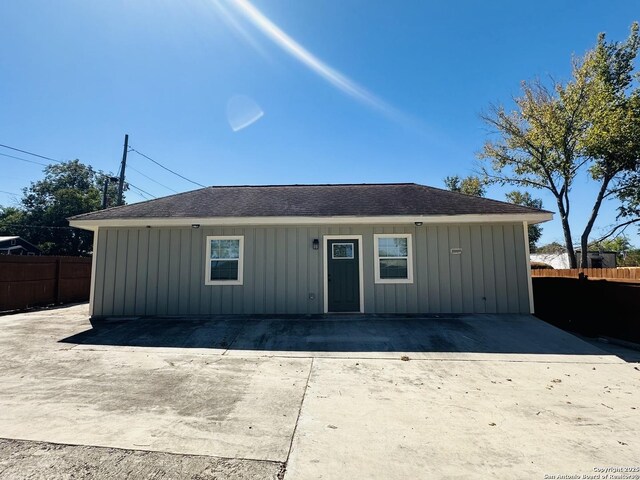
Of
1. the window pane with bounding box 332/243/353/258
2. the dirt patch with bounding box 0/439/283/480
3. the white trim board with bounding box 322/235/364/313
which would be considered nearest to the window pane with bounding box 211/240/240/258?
the white trim board with bounding box 322/235/364/313

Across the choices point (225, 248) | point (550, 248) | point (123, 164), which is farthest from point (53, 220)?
point (550, 248)

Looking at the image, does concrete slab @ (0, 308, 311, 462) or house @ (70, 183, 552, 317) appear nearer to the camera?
concrete slab @ (0, 308, 311, 462)

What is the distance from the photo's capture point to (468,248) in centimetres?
834

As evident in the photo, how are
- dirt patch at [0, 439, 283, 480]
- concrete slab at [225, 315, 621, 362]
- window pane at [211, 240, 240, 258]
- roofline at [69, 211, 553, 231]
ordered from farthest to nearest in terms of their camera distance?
window pane at [211, 240, 240, 258]
roofline at [69, 211, 553, 231]
concrete slab at [225, 315, 621, 362]
dirt patch at [0, 439, 283, 480]

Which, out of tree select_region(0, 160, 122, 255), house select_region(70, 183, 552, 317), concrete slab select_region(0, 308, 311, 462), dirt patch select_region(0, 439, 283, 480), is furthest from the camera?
tree select_region(0, 160, 122, 255)

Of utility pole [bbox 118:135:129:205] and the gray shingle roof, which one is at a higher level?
utility pole [bbox 118:135:129:205]

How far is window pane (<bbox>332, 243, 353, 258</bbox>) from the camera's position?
8539 mm

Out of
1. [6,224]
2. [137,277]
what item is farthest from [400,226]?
Result: [6,224]

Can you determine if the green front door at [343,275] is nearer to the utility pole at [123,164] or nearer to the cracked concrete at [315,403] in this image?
the cracked concrete at [315,403]

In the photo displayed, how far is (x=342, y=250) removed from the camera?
28.1 ft

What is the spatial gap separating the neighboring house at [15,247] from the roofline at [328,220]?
17991mm

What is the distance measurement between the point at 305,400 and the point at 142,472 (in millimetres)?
1871

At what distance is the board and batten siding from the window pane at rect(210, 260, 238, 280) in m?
0.26

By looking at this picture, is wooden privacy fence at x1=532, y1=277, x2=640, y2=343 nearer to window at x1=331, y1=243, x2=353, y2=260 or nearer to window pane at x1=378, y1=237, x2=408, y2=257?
window pane at x1=378, y1=237, x2=408, y2=257
